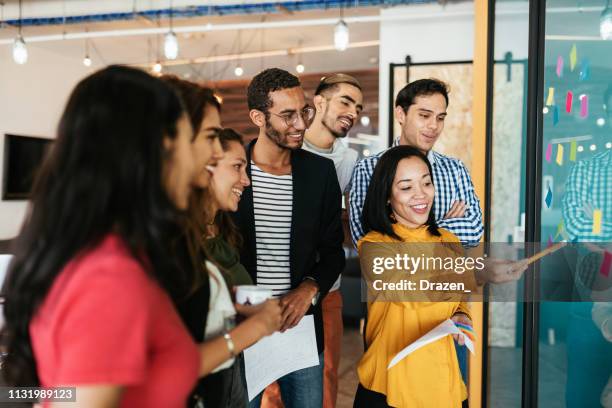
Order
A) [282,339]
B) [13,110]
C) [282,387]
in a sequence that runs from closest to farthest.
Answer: [282,339] → [282,387] → [13,110]

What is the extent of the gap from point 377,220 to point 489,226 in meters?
1.32

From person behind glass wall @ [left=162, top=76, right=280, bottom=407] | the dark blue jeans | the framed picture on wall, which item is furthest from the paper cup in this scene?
the framed picture on wall

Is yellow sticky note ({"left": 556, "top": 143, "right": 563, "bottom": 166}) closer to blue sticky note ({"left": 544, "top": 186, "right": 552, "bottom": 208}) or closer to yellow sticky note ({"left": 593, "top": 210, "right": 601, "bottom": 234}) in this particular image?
blue sticky note ({"left": 544, "top": 186, "right": 552, "bottom": 208})

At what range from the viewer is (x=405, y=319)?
1.77 metres

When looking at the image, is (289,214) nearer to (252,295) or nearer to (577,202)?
(252,295)

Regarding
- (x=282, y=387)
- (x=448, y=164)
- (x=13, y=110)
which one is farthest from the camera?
(x=13, y=110)

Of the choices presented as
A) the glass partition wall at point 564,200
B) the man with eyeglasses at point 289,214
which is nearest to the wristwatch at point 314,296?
the man with eyeglasses at point 289,214

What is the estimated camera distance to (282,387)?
6.41 feet

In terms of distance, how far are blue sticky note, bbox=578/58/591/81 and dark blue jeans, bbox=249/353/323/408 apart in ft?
5.26

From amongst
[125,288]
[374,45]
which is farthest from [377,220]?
[374,45]

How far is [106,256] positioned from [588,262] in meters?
2.00

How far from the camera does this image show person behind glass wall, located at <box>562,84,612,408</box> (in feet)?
6.73

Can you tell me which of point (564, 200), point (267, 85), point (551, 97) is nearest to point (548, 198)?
point (564, 200)

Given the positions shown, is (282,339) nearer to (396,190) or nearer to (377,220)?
(377,220)
